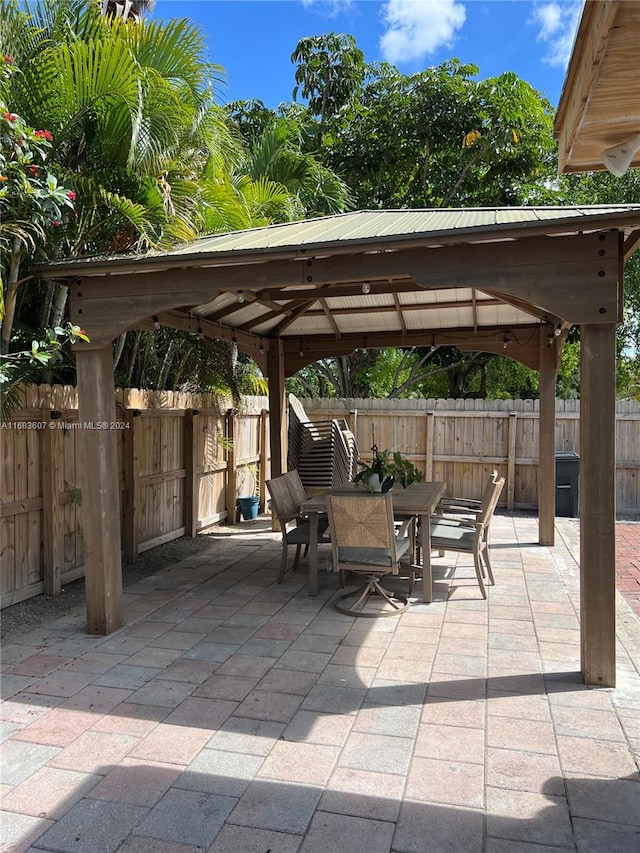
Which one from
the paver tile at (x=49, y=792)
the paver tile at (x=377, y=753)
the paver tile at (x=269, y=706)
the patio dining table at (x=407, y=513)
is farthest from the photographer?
the patio dining table at (x=407, y=513)

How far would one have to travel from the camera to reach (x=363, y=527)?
462cm

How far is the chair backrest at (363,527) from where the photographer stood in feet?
14.9

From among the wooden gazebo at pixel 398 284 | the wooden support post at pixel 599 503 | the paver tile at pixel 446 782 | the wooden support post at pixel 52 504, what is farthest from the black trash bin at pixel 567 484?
the paver tile at pixel 446 782

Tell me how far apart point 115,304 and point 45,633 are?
236 cm

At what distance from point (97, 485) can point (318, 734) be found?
2326mm

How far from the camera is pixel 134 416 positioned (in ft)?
20.0

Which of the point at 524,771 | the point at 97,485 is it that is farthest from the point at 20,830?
the point at 97,485

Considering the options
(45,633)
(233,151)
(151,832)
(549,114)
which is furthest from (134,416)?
(549,114)

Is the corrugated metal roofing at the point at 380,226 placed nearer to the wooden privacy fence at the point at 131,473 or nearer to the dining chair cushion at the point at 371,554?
the wooden privacy fence at the point at 131,473

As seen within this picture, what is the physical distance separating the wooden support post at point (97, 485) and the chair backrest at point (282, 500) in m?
1.60

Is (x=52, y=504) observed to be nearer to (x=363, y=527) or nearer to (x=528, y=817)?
(x=363, y=527)

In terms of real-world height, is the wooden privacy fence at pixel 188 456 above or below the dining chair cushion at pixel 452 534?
above

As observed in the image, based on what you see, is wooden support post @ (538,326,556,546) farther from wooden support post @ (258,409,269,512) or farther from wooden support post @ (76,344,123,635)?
wooden support post @ (76,344,123,635)

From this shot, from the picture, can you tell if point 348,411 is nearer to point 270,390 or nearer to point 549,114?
point 270,390
